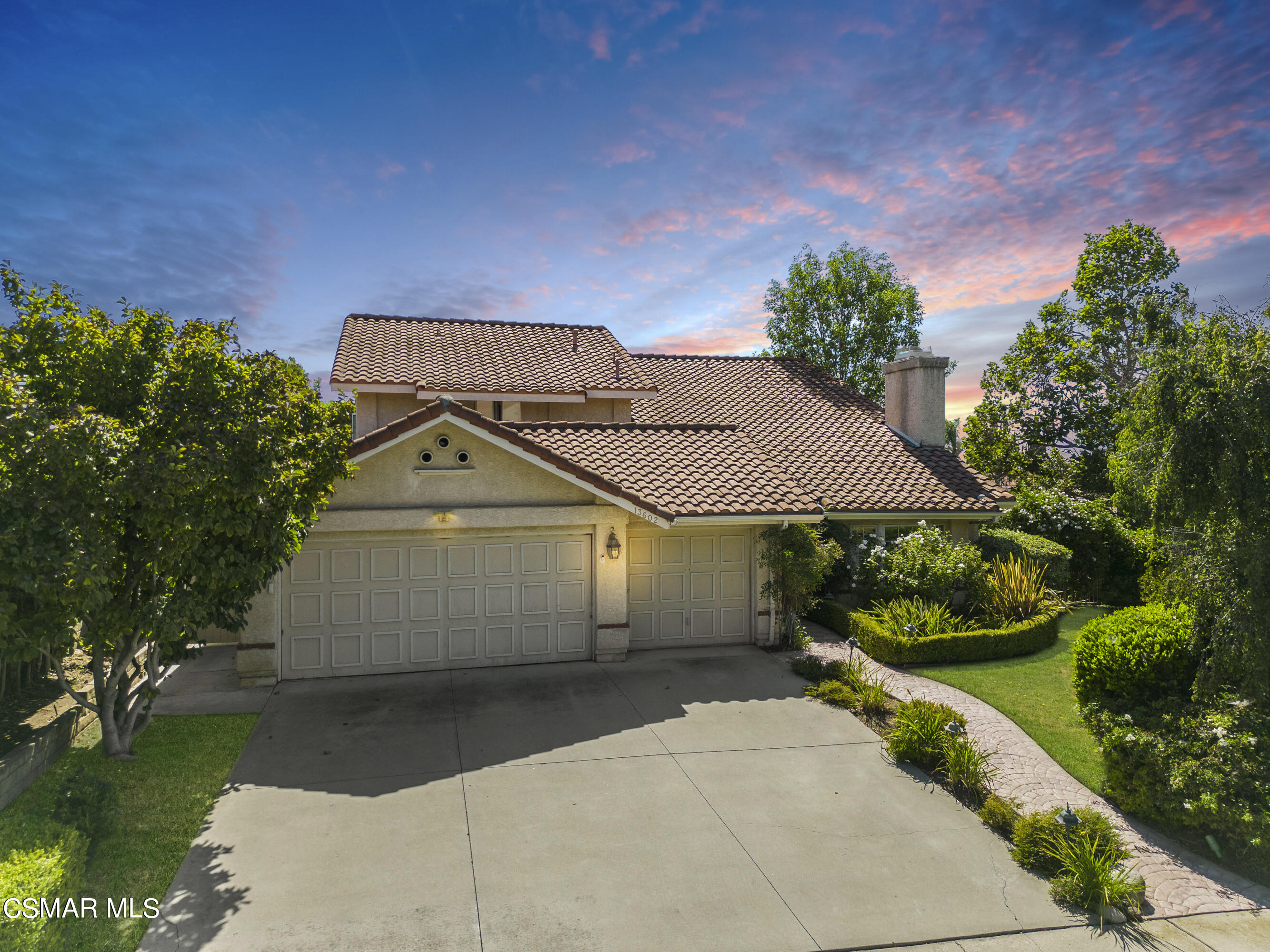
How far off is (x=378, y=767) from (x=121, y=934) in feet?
10.5

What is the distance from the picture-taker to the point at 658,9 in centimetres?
1223

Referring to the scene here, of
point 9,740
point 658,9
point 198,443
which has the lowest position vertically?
point 9,740

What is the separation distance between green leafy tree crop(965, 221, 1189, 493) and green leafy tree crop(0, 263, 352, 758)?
27.1 m

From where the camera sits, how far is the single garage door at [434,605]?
39.3 feet

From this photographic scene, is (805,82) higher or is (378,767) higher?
(805,82)

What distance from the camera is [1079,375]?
2830 cm

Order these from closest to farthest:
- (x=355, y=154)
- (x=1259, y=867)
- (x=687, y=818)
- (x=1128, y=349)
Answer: (x=1259, y=867), (x=687, y=818), (x=355, y=154), (x=1128, y=349)

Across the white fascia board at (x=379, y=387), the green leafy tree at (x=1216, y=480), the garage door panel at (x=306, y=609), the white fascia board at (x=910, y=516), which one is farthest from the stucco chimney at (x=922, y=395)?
the garage door panel at (x=306, y=609)

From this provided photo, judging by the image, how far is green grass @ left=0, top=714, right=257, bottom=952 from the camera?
5945 mm

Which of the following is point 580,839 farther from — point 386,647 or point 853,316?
point 853,316

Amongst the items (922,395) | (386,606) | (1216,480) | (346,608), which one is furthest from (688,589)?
(922,395)

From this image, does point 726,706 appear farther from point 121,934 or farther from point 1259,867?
point 121,934

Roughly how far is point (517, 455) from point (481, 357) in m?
8.25

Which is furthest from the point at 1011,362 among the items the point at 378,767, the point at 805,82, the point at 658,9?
the point at 378,767
